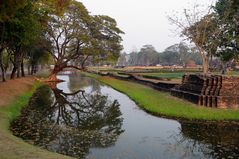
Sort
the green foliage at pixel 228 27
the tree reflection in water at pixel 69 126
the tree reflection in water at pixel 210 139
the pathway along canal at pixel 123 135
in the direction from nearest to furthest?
the tree reflection in water at pixel 210 139 < the pathway along canal at pixel 123 135 < the tree reflection in water at pixel 69 126 < the green foliage at pixel 228 27

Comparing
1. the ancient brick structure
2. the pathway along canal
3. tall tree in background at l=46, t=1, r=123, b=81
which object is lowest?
the pathway along canal

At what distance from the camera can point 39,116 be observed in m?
23.3

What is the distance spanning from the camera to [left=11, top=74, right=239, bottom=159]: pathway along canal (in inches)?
571

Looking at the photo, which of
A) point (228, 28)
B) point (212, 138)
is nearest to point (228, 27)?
point (228, 28)

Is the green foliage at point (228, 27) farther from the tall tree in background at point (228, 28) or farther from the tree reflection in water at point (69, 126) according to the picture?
the tree reflection in water at point (69, 126)

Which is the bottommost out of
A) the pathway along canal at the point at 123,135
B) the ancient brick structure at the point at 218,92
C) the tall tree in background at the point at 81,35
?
the pathway along canal at the point at 123,135

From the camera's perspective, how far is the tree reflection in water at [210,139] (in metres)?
14.4

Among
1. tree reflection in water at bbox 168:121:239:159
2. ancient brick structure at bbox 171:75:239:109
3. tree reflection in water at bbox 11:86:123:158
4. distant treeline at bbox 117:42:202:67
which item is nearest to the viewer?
tree reflection in water at bbox 168:121:239:159

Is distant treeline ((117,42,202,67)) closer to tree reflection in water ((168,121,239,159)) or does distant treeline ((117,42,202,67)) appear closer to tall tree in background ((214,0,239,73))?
tall tree in background ((214,0,239,73))

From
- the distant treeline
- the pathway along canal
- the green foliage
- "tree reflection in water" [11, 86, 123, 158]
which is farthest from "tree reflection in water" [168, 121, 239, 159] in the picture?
the distant treeline

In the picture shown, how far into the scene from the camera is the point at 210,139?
16703 mm

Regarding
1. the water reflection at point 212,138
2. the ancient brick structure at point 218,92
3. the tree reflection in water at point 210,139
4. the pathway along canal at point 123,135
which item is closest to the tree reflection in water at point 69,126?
the pathway along canal at point 123,135

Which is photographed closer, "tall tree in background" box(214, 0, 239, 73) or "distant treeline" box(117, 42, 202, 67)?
"tall tree in background" box(214, 0, 239, 73)

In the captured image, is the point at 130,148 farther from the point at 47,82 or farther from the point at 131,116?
the point at 47,82
